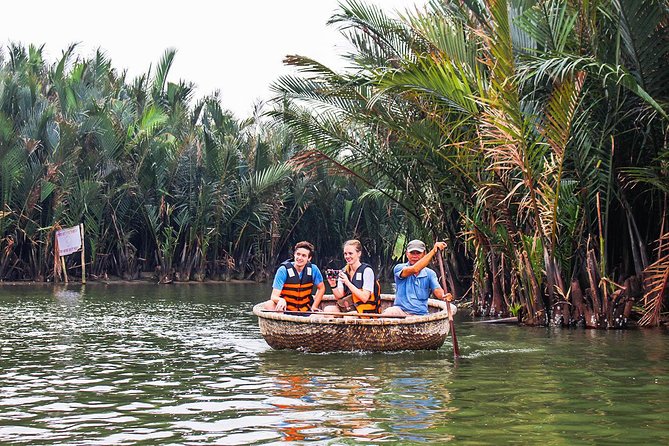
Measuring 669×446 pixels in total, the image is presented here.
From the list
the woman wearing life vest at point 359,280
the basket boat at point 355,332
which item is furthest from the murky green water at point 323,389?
the woman wearing life vest at point 359,280

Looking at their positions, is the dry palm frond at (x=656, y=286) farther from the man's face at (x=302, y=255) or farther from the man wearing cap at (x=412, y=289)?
the man's face at (x=302, y=255)

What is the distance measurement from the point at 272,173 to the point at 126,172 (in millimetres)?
4124

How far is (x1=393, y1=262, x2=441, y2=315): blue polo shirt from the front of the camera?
1218cm

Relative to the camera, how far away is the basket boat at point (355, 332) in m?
11.2

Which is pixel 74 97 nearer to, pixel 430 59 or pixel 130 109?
pixel 130 109

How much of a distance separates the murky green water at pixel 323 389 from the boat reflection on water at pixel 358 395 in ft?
0.06

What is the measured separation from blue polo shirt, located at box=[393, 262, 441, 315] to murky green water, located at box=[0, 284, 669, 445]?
0.61 metres

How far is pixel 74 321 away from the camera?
1581cm

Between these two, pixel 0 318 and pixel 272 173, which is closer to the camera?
pixel 0 318

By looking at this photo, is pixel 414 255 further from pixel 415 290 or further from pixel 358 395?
pixel 358 395

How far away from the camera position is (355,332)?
11.2 meters

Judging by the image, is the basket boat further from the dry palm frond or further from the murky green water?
the dry palm frond

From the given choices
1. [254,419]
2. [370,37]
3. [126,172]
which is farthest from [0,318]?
[126,172]

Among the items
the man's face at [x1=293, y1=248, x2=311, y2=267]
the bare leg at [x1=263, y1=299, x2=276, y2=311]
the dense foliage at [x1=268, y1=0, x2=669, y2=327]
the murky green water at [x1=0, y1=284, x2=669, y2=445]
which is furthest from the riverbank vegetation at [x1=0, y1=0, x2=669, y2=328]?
the bare leg at [x1=263, y1=299, x2=276, y2=311]
